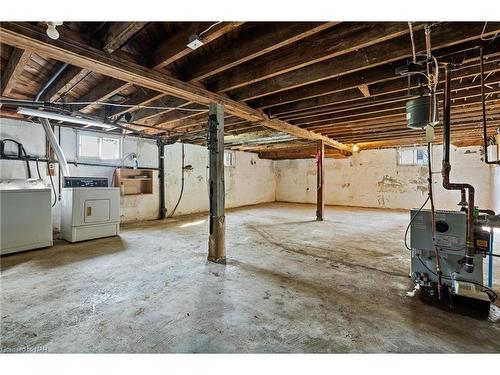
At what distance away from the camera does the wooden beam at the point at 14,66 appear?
2039 millimetres

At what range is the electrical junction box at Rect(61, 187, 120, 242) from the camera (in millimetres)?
3680

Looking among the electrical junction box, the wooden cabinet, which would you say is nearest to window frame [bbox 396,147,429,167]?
the wooden cabinet

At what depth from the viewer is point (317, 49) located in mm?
2023

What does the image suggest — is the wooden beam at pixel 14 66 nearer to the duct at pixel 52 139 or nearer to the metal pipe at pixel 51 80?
the metal pipe at pixel 51 80

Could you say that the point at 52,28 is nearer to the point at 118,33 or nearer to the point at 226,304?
the point at 118,33

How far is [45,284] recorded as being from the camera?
2.27m

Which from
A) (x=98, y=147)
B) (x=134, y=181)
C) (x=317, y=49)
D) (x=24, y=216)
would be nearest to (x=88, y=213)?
(x=24, y=216)

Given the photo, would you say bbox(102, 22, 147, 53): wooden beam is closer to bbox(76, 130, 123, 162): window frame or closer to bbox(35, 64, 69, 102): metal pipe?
bbox(35, 64, 69, 102): metal pipe

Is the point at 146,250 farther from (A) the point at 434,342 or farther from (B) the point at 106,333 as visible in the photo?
(A) the point at 434,342

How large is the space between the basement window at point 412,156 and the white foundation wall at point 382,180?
0.49 ft

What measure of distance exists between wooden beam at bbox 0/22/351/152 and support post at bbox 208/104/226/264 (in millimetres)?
275
